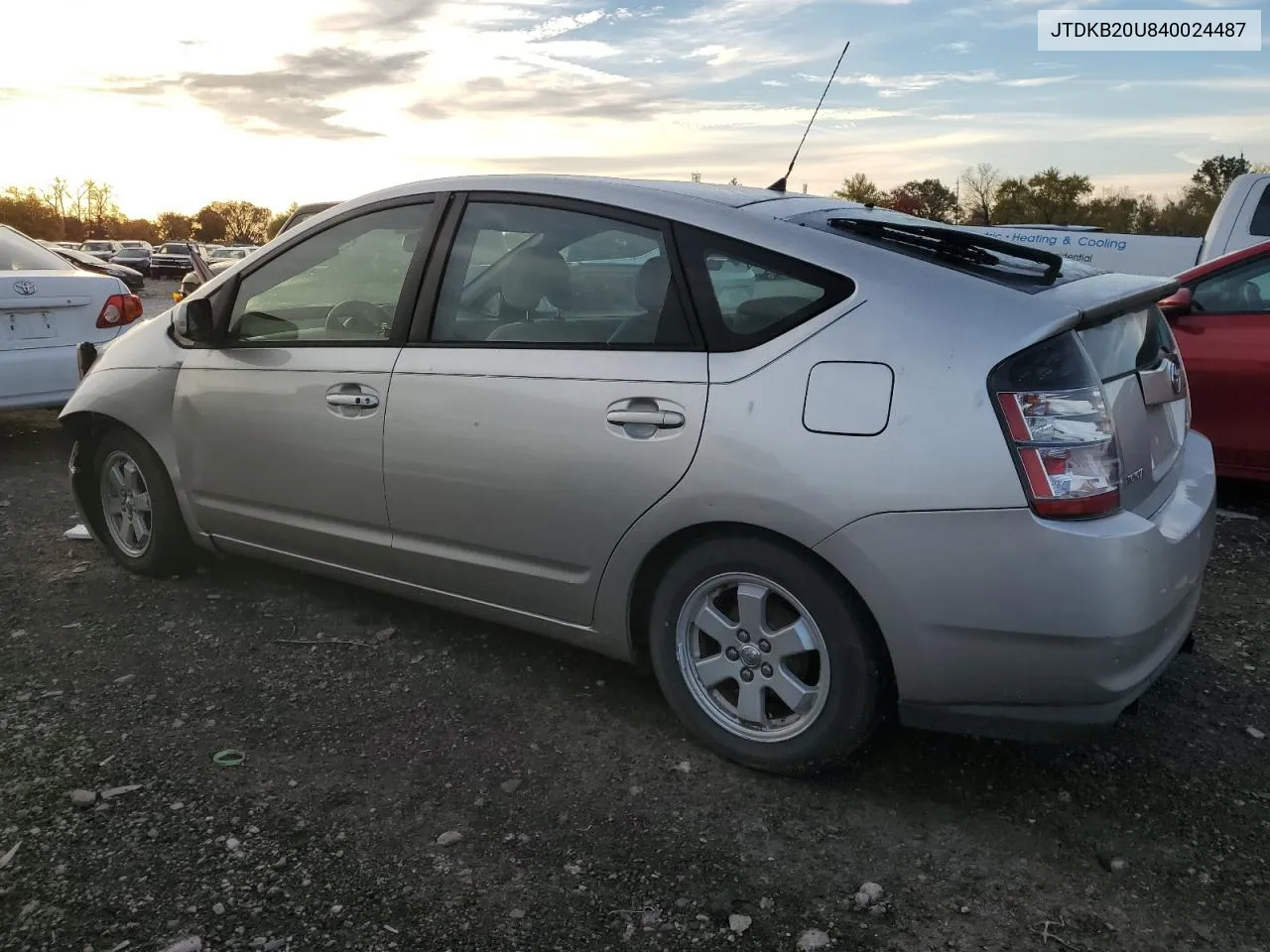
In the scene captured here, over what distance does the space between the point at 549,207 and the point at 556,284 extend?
27cm

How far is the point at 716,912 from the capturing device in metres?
2.48

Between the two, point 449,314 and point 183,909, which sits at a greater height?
point 449,314

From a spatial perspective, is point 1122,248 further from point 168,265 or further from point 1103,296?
point 168,265

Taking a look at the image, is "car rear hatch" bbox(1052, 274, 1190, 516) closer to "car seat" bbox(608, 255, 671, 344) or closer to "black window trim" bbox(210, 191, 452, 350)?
"car seat" bbox(608, 255, 671, 344)

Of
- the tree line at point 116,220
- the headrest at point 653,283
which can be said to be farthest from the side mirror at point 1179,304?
the tree line at point 116,220

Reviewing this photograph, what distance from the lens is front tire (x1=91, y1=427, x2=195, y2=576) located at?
445cm

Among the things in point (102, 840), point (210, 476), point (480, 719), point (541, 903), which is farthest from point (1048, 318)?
point (210, 476)

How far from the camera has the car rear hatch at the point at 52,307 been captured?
22.9 feet

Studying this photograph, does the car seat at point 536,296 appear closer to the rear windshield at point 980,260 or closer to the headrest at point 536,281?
the headrest at point 536,281

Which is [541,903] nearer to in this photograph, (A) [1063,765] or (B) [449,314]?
(A) [1063,765]

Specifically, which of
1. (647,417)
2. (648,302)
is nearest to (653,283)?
(648,302)

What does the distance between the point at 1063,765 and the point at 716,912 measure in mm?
1244

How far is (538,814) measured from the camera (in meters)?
2.90

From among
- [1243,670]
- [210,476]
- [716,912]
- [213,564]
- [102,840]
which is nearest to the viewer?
[716,912]
